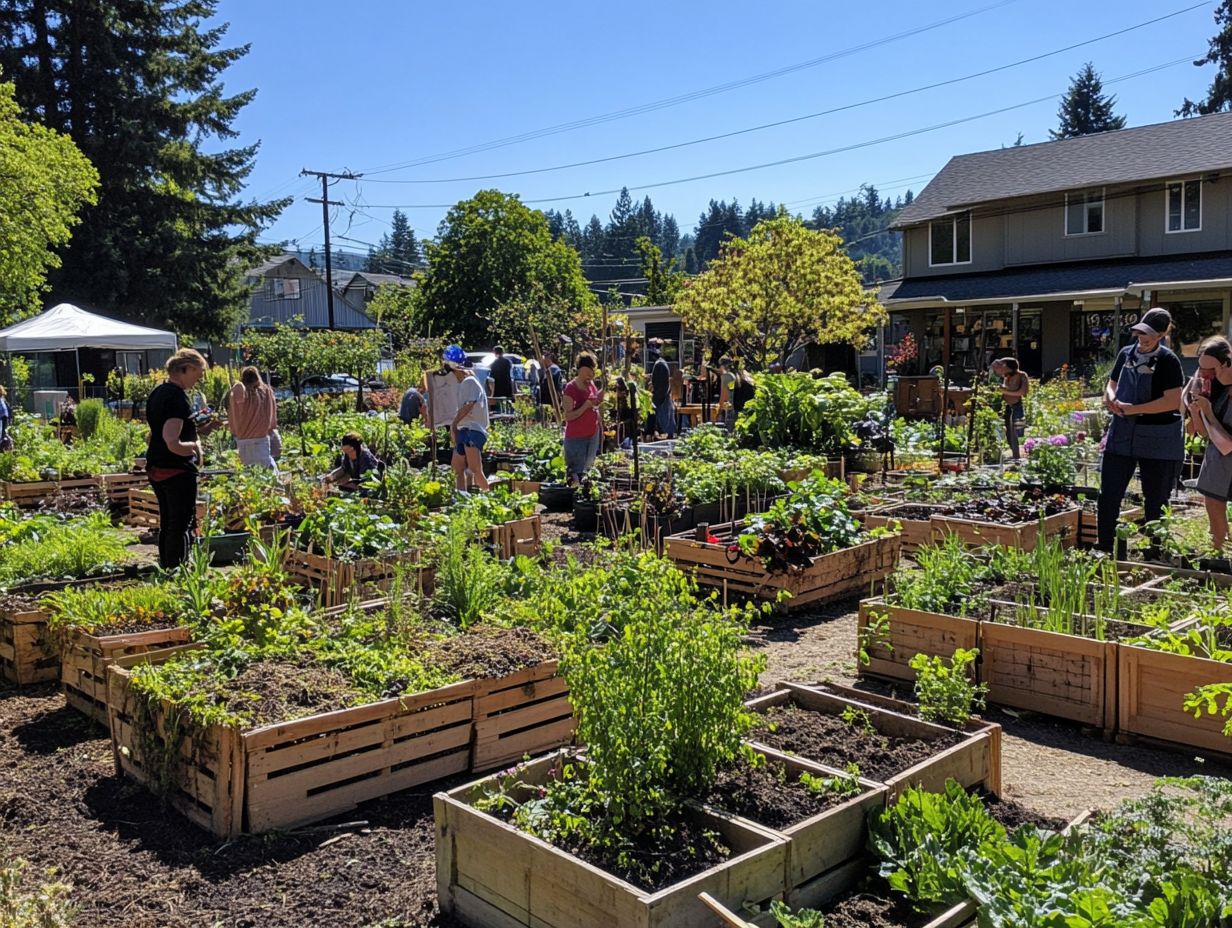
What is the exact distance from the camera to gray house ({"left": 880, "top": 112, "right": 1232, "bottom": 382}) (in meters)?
26.2

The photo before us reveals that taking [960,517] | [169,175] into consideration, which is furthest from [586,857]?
[169,175]

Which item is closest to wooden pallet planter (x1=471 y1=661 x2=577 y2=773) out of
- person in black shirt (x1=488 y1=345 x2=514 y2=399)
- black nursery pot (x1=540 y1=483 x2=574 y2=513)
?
black nursery pot (x1=540 y1=483 x2=574 y2=513)

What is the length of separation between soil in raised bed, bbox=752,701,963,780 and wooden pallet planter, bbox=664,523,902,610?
2.58 m

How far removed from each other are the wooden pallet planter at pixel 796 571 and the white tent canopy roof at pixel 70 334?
49.8 feet

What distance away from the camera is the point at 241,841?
387 centimetres

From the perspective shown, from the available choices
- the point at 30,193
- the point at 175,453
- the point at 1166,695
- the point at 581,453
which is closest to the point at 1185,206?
the point at 581,453

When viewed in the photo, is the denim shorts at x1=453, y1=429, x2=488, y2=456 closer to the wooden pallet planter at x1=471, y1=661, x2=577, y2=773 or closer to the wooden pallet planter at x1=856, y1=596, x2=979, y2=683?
the wooden pallet planter at x1=856, y1=596, x2=979, y2=683

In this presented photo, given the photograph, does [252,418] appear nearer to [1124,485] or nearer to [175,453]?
[175,453]

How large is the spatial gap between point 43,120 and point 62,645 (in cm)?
3165

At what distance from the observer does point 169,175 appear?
32844 millimetres

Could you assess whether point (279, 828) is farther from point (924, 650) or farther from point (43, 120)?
point (43, 120)

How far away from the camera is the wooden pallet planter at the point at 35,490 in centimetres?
1128

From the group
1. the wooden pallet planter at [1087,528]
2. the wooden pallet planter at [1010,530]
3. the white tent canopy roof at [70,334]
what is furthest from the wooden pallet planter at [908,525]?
the white tent canopy roof at [70,334]

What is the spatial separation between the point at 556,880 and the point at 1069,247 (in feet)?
98.1
